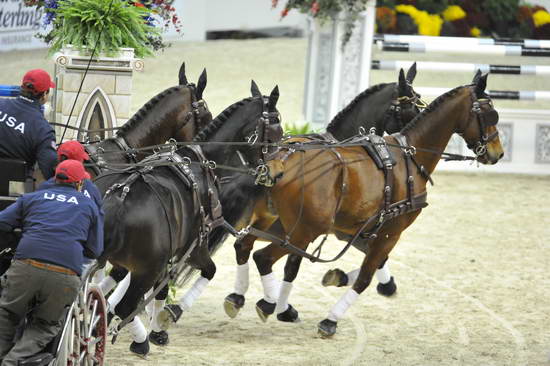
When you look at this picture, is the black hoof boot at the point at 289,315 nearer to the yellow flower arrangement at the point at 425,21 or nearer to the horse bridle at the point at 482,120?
the horse bridle at the point at 482,120

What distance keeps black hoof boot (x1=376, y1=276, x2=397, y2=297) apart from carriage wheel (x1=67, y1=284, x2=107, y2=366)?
13.0 feet

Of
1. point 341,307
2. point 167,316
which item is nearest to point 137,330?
point 167,316

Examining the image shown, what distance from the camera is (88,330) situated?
252 inches

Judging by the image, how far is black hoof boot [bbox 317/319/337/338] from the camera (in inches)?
340

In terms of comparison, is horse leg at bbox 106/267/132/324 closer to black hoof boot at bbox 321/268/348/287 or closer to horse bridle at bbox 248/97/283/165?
horse bridle at bbox 248/97/283/165

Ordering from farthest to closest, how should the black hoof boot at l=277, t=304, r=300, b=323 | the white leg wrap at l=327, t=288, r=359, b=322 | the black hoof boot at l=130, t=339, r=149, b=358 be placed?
the black hoof boot at l=277, t=304, r=300, b=323, the white leg wrap at l=327, t=288, r=359, b=322, the black hoof boot at l=130, t=339, r=149, b=358

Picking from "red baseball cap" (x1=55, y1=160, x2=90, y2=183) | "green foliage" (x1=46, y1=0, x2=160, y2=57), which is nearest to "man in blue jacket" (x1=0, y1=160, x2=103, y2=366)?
"red baseball cap" (x1=55, y1=160, x2=90, y2=183)

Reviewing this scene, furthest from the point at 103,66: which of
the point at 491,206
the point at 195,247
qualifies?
the point at 491,206

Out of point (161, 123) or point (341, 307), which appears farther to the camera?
point (341, 307)

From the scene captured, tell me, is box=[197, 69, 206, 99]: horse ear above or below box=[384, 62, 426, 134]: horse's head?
above

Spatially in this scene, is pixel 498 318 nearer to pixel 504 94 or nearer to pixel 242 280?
pixel 242 280

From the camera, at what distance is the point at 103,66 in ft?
30.8

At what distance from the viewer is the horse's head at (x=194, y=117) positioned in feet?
28.2

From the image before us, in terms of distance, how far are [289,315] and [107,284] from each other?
1795 mm
